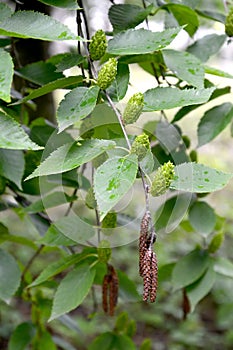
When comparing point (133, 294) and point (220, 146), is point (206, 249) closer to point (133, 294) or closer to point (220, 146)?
point (133, 294)

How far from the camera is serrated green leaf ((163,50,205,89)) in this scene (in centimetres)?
87

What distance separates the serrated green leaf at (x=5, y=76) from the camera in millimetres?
603

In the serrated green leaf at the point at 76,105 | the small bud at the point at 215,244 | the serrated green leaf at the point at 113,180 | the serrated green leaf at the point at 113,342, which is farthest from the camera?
the serrated green leaf at the point at 113,342

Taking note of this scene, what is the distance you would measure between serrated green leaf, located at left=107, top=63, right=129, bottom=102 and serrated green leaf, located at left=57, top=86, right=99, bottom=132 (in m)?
0.07

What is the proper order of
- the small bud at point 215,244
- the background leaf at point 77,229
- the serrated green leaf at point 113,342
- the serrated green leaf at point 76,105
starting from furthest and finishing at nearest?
the serrated green leaf at point 113,342, the small bud at point 215,244, the background leaf at point 77,229, the serrated green leaf at point 76,105

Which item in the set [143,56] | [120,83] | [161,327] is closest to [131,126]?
[120,83]

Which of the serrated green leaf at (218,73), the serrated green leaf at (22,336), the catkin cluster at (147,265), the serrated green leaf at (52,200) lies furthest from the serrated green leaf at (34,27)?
the serrated green leaf at (22,336)

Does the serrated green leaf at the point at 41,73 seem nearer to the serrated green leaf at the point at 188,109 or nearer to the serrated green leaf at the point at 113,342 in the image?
the serrated green leaf at the point at 188,109

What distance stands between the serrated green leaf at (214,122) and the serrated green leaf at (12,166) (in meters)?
0.35

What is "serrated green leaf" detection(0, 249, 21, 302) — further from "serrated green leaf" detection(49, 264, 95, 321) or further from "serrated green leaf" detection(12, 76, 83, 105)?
"serrated green leaf" detection(12, 76, 83, 105)

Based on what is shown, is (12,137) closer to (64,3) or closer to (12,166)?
(64,3)

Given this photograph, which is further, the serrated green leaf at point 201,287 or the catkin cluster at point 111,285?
the serrated green leaf at point 201,287

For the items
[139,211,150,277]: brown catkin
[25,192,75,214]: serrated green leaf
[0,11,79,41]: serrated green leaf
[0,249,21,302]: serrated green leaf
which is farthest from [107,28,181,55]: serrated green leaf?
[0,249,21,302]: serrated green leaf

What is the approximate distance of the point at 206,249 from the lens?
4.20ft
